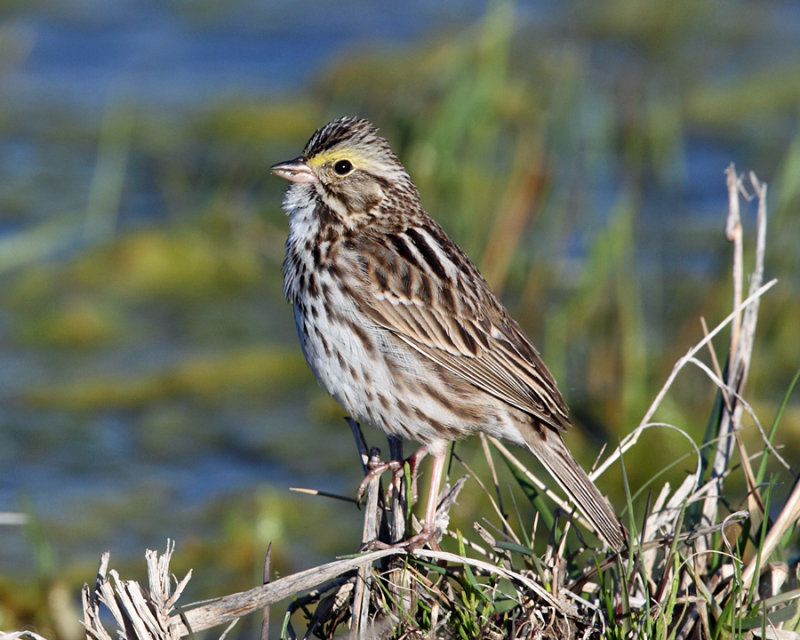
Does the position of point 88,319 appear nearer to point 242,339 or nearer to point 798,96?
point 242,339

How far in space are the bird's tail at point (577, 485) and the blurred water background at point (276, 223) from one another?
39.2 inches

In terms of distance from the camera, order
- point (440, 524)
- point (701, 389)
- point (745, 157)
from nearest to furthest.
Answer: point (440, 524)
point (701, 389)
point (745, 157)

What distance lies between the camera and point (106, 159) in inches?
313

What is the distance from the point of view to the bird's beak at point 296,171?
3.82 m

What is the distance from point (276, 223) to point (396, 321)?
3440 millimetres

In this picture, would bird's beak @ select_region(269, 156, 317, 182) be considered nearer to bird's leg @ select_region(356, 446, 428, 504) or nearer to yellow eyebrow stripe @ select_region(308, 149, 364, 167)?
yellow eyebrow stripe @ select_region(308, 149, 364, 167)

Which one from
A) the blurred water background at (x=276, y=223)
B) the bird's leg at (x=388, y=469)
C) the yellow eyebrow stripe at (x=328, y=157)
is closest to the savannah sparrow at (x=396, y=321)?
the yellow eyebrow stripe at (x=328, y=157)

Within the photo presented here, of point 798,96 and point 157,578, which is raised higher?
point 798,96

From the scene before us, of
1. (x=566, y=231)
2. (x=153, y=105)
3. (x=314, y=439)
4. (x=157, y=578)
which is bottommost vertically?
(x=314, y=439)

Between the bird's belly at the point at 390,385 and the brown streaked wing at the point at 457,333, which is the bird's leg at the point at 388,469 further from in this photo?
the brown streaked wing at the point at 457,333

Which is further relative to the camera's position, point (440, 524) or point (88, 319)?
point (88, 319)

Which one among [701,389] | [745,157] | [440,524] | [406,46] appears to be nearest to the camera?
[440,524]

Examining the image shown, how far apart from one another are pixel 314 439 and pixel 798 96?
4430mm

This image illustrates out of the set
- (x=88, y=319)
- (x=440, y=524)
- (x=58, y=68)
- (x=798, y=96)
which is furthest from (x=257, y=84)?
(x=440, y=524)
